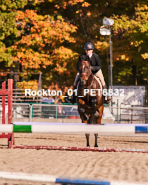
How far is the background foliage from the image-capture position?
85.6 ft

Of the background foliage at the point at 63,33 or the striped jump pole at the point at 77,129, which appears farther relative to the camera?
the background foliage at the point at 63,33

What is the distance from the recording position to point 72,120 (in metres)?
22.2

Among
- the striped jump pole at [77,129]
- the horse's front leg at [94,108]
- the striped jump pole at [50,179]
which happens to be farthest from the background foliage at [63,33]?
the striped jump pole at [50,179]

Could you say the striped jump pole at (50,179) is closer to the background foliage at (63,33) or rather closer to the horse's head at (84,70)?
the horse's head at (84,70)

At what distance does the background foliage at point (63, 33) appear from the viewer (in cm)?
2608

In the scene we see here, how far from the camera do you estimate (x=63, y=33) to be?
26.8 m

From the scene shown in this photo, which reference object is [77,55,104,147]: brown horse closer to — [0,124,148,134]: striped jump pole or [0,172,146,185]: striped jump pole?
[0,124,148,134]: striped jump pole

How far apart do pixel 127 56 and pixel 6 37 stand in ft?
29.0

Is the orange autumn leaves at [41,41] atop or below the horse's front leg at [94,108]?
atop

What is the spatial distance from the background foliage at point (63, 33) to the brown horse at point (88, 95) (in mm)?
15473

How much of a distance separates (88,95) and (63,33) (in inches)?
662

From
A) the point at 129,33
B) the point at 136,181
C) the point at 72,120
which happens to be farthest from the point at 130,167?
the point at 129,33

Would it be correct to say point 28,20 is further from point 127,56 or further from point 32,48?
point 127,56

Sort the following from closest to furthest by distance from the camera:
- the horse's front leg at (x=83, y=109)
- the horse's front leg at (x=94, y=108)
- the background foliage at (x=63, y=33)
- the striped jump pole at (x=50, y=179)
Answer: the striped jump pole at (x=50, y=179) < the horse's front leg at (x=83, y=109) < the horse's front leg at (x=94, y=108) < the background foliage at (x=63, y=33)
